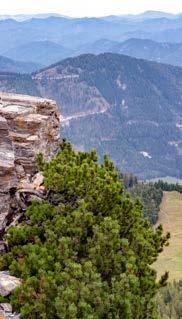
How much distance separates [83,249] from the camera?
1094 inches

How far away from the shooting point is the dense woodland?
2453 centimetres

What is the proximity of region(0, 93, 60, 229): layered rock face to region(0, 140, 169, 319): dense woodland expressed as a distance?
1.70 m

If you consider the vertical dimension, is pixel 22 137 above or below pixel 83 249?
above

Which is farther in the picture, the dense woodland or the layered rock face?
the layered rock face

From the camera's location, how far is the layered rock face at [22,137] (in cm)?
3059

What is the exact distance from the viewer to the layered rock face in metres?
30.6

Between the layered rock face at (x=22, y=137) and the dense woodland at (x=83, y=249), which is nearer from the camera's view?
the dense woodland at (x=83, y=249)

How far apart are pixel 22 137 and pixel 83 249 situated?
32.5 ft

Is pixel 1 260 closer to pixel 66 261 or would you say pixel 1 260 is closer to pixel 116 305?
pixel 66 261

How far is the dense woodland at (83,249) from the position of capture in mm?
24531

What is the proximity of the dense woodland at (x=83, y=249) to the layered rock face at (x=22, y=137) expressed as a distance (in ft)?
5.56

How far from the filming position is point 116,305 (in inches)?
975

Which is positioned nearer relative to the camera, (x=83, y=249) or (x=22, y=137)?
(x=83, y=249)

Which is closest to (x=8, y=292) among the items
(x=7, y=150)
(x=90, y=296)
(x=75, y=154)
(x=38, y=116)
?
(x=90, y=296)
